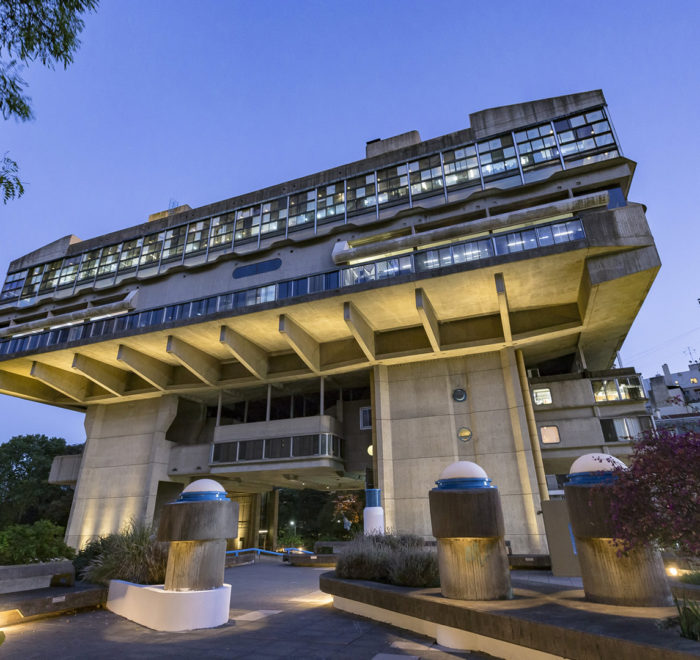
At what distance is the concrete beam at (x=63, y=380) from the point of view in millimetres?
26906

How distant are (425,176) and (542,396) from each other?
14662 millimetres

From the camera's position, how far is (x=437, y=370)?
22.9 metres

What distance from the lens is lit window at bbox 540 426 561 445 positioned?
22.3 meters

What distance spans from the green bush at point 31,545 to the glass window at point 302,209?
2074 cm

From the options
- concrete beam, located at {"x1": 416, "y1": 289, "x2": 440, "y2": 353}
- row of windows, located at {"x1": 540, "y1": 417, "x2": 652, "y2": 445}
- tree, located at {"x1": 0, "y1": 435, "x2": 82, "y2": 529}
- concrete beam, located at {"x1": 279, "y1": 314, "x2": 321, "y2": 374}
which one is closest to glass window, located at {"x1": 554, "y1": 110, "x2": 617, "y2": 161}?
concrete beam, located at {"x1": 416, "y1": 289, "x2": 440, "y2": 353}

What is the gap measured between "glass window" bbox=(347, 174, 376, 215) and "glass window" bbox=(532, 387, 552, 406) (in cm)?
1473

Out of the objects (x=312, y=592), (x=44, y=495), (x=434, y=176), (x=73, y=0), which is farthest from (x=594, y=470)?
(x=44, y=495)

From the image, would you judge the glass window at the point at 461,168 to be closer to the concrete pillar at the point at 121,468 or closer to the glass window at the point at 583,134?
the glass window at the point at 583,134

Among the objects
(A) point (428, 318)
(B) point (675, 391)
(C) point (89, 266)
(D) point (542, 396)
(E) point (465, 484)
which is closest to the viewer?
(E) point (465, 484)

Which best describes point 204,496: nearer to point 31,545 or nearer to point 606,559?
point 31,545

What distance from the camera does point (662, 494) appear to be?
4668 millimetres

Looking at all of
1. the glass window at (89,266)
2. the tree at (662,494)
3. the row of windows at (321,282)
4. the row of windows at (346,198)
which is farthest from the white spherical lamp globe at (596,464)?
the glass window at (89,266)

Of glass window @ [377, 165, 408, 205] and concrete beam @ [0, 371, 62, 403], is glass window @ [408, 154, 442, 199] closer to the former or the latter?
glass window @ [377, 165, 408, 205]

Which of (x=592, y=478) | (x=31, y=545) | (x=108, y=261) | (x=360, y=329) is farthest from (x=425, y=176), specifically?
(x=108, y=261)
